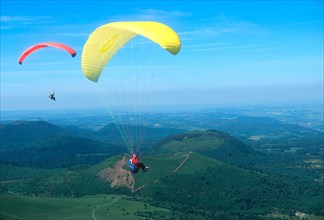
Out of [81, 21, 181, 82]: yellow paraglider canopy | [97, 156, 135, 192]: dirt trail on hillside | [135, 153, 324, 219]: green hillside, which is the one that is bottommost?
[135, 153, 324, 219]: green hillside

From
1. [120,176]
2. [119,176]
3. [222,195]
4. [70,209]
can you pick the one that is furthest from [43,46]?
[119,176]

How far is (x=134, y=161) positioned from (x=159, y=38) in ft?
56.0

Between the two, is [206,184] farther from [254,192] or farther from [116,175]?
[116,175]

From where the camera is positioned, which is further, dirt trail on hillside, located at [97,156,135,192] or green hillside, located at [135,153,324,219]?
dirt trail on hillside, located at [97,156,135,192]

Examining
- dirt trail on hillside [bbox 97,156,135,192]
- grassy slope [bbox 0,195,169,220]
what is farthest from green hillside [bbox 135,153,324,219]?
grassy slope [bbox 0,195,169,220]

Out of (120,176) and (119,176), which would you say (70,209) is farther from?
(119,176)

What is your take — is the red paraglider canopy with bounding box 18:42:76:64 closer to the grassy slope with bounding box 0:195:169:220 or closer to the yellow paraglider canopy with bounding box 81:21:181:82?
the yellow paraglider canopy with bounding box 81:21:181:82

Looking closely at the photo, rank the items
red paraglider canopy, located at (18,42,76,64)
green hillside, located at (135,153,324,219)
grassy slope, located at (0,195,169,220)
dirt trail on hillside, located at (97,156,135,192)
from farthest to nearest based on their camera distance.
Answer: dirt trail on hillside, located at (97,156,135,192)
green hillside, located at (135,153,324,219)
grassy slope, located at (0,195,169,220)
red paraglider canopy, located at (18,42,76,64)

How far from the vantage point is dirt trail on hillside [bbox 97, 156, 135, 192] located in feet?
605

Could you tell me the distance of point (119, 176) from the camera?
7461 inches

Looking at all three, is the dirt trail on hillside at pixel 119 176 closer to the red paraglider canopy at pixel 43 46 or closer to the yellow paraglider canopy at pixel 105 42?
the red paraglider canopy at pixel 43 46

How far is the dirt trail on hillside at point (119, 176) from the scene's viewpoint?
184 metres

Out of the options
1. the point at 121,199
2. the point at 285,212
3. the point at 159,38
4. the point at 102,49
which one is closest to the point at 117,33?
the point at 102,49

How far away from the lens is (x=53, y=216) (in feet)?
407
